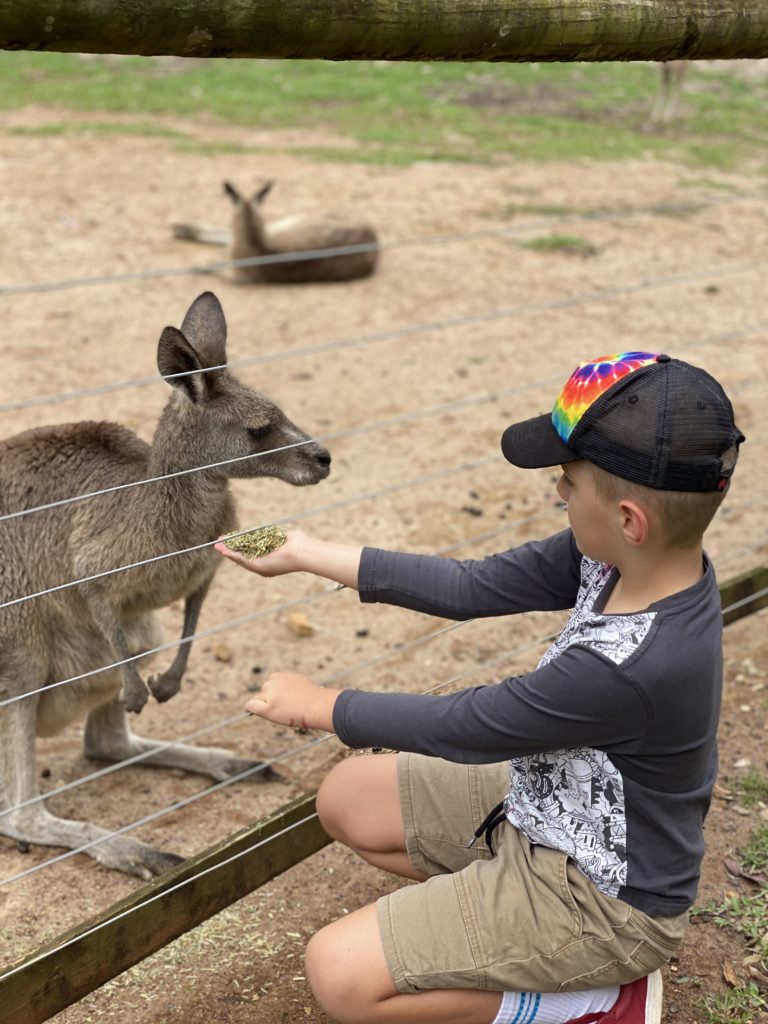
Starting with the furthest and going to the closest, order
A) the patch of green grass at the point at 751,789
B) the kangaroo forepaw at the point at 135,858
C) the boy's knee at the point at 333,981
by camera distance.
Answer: the patch of green grass at the point at 751,789, the kangaroo forepaw at the point at 135,858, the boy's knee at the point at 333,981

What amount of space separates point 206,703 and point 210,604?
576 mm

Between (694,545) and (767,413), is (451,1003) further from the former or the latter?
(767,413)

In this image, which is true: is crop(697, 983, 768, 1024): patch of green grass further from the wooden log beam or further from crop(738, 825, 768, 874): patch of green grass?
the wooden log beam

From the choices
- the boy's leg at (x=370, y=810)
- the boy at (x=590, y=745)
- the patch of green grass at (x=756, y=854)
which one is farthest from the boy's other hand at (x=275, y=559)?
the patch of green grass at (x=756, y=854)

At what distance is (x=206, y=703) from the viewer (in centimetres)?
367

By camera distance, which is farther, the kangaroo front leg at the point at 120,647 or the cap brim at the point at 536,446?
the kangaroo front leg at the point at 120,647

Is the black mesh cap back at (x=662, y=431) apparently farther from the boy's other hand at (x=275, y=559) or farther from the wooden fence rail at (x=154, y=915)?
the wooden fence rail at (x=154, y=915)

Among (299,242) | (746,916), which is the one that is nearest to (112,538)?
(746,916)

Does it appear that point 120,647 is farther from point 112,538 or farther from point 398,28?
point 398,28

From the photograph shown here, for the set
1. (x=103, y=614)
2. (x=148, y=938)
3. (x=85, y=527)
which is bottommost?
(x=148, y=938)

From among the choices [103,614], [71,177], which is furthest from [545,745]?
[71,177]

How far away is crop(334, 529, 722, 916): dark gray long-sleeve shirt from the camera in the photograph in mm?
1804

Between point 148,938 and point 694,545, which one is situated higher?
point 694,545

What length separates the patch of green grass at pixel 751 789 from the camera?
9.86 feet
